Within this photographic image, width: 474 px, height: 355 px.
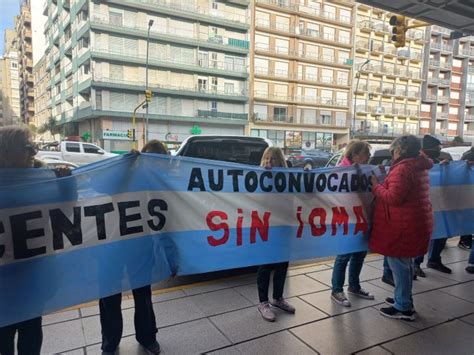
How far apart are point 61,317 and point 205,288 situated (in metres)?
1.55

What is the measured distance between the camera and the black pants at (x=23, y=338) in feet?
7.55

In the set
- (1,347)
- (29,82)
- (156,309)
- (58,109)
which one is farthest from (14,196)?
(29,82)

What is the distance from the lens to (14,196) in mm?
2297

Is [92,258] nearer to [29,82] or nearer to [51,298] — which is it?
[51,298]

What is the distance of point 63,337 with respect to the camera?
10.1ft

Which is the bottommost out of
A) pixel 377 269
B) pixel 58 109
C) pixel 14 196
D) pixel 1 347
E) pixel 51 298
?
pixel 377 269

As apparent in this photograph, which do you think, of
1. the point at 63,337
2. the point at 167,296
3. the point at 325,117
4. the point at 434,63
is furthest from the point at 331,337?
the point at 434,63

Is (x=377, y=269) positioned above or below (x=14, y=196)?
below

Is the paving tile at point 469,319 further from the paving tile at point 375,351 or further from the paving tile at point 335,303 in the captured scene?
the paving tile at point 375,351

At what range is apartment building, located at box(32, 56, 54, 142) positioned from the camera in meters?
58.8

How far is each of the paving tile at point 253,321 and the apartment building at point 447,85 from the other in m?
63.7

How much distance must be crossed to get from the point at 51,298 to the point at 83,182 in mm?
828

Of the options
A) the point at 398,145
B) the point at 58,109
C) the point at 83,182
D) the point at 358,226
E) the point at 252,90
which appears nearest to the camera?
the point at 83,182

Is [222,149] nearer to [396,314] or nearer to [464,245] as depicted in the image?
[396,314]
